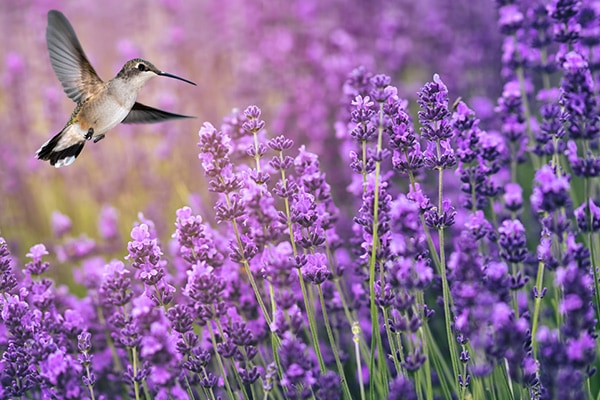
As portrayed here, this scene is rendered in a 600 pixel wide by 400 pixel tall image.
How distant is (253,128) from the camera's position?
8.39 feet

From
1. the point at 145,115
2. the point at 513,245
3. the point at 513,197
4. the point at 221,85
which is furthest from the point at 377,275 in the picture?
the point at 221,85

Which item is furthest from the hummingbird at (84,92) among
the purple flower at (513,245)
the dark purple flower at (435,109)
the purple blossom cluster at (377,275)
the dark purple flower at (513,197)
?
the dark purple flower at (513,197)

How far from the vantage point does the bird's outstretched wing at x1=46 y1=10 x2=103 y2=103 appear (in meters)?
2.67

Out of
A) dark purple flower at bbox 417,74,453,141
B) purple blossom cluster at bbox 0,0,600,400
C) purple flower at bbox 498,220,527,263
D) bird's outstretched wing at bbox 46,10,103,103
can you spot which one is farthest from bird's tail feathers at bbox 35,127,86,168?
purple flower at bbox 498,220,527,263

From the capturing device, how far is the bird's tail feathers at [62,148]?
2.69 meters

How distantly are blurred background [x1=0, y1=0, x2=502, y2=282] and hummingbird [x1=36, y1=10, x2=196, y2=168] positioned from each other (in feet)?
7.73

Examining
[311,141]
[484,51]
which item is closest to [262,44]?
[311,141]

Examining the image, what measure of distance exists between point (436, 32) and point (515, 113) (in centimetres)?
333

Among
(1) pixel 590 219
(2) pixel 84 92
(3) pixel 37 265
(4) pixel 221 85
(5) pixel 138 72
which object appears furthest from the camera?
(4) pixel 221 85

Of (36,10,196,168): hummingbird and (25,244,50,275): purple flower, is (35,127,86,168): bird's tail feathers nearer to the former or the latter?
(36,10,196,168): hummingbird

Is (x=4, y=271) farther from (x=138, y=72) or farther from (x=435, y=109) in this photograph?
(x=435, y=109)

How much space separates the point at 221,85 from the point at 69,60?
4751 millimetres

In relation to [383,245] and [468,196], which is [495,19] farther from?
[383,245]

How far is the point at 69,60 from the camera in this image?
9.45ft
